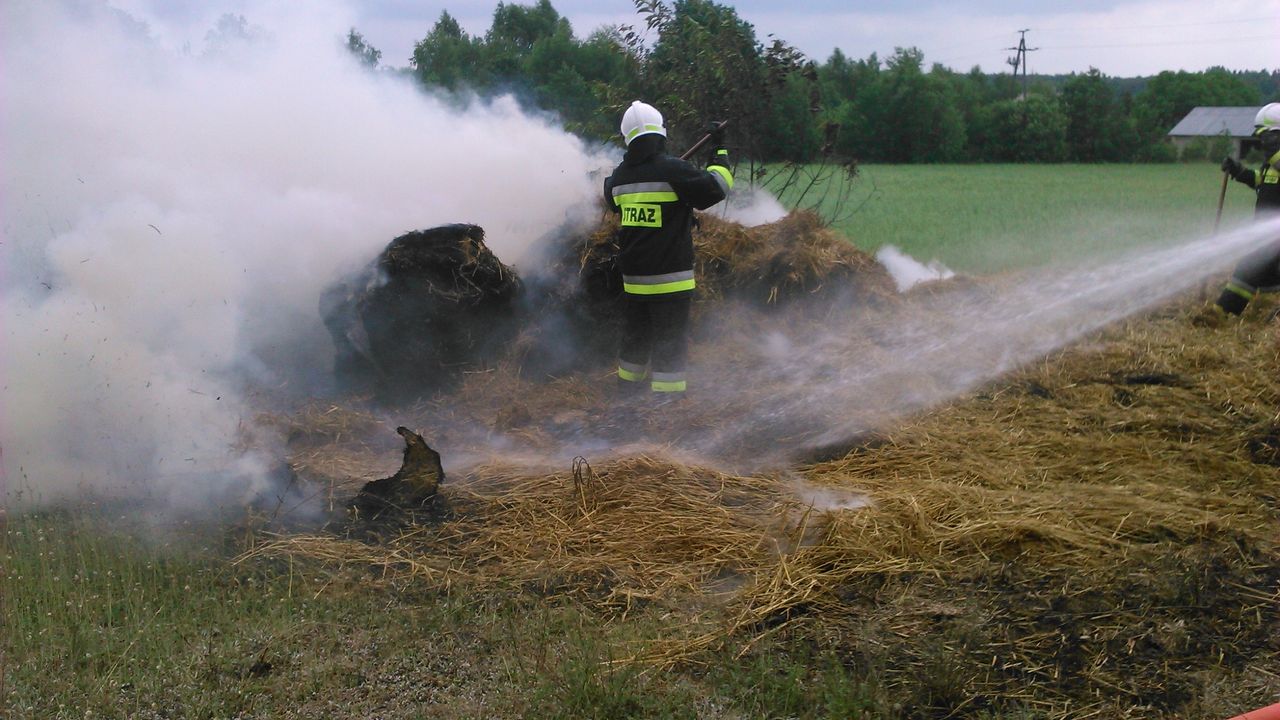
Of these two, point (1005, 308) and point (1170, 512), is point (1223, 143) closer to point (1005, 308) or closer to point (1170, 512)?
point (1005, 308)

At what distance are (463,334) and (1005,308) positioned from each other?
4793 millimetres

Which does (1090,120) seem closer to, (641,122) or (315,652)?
(641,122)

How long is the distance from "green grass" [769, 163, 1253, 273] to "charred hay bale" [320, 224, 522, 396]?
4.69 metres

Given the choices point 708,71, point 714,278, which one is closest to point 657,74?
point 708,71

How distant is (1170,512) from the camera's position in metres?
4.66

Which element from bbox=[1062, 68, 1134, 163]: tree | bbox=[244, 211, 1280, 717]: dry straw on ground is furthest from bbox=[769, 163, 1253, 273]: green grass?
bbox=[1062, 68, 1134, 163]: tree

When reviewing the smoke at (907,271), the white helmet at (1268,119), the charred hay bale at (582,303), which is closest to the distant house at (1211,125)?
the smoke at (907,271)

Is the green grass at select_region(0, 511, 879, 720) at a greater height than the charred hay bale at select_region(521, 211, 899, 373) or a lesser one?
lesser

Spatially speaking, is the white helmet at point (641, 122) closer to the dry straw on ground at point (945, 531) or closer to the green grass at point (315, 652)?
the dry straw on ground at point (945, 531)

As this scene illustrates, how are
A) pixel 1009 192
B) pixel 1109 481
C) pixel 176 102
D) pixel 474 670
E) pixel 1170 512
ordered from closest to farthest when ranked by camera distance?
1. pixel 474 670
2. pixel 1170 512
3. pixel 1109 481
4. pixel 176 102
5. pixel 1009 192

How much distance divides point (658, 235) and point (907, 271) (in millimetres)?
4318

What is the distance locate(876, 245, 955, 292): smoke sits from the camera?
9680mm

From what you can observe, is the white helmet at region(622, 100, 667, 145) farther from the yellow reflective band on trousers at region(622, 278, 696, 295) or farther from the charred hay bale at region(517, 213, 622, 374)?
the charred hay bale at region(517, 213, 622, 374)

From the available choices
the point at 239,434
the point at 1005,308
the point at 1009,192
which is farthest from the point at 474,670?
the point at 1009,192
